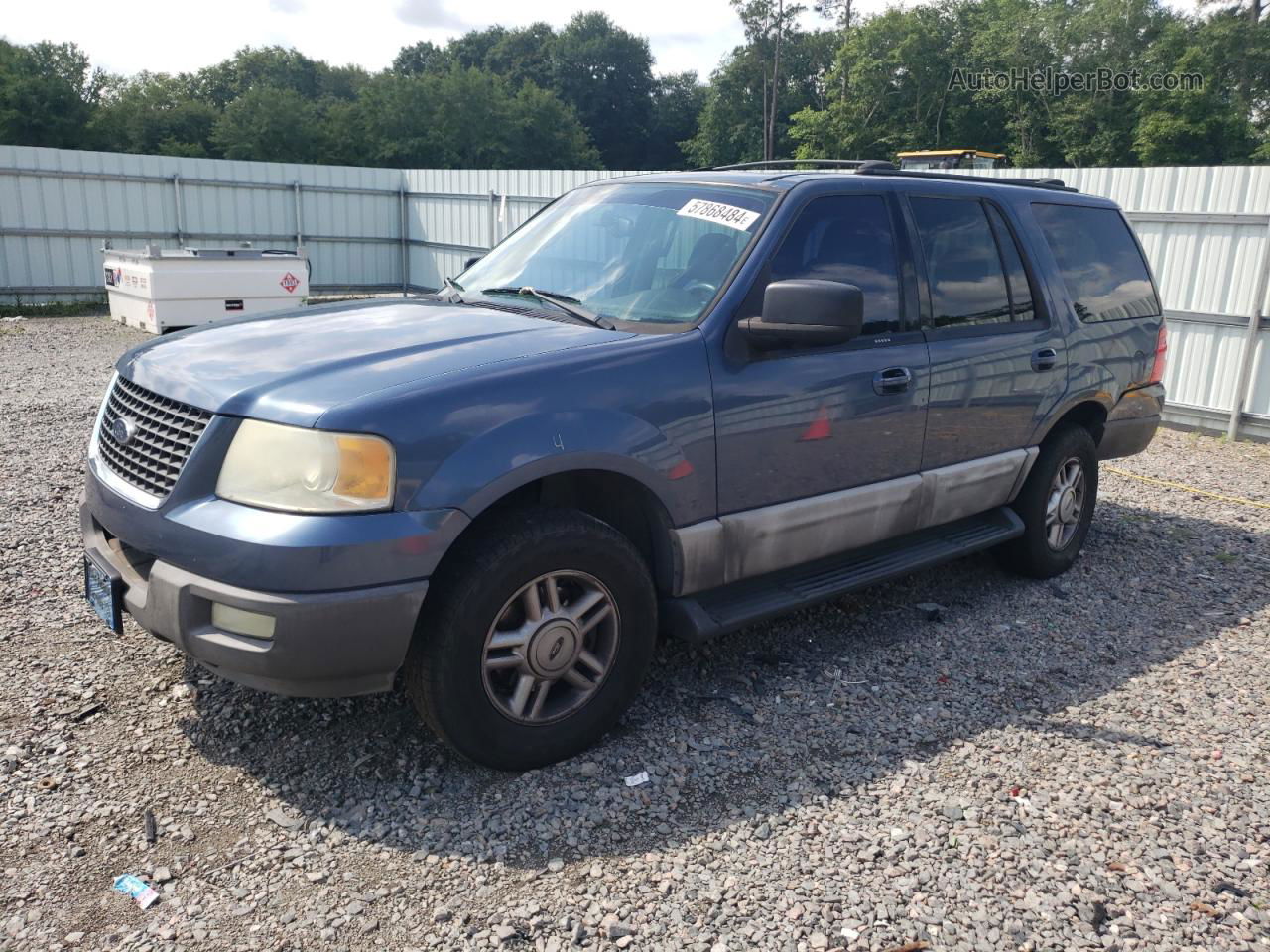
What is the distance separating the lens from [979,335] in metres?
4.65

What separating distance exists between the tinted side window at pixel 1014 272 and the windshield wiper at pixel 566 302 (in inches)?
91.4

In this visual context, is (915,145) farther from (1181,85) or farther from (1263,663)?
(1263,663)

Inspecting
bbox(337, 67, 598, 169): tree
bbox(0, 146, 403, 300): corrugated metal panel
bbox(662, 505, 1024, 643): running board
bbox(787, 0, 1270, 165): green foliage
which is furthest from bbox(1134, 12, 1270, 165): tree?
bbox(662, 505, 1024, 643): running board

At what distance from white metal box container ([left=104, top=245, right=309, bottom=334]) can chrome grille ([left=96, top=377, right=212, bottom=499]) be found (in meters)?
10.4

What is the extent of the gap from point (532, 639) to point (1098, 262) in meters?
4.09

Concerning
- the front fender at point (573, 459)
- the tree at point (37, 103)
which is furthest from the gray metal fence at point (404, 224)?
the tree at point (37, 103)

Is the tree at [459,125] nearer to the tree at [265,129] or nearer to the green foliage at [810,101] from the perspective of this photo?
the green foliage at [810,101]

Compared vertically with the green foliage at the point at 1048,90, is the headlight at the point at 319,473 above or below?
below

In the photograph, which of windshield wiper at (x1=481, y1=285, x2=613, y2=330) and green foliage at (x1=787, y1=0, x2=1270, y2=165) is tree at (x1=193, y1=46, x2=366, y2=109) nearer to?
green foliage at (x1=787, y1=0, x2=1270, y2=165)

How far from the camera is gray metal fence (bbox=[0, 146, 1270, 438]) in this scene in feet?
32.1

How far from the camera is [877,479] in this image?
421 centimetres

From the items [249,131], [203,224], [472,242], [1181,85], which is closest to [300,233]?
[203,224]

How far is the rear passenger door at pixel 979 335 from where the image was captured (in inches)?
175

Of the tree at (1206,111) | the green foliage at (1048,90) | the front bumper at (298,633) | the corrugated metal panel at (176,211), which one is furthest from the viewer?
the green foliage at (1048,90)
